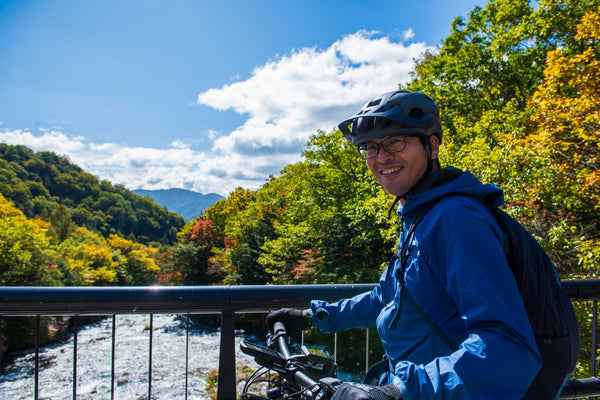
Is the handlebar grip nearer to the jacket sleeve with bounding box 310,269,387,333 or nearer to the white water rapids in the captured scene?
the jacket sleeve with bounding box 310,269,387,333

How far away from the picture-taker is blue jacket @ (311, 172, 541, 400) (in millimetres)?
952

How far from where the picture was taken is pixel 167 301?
2082 millimetres

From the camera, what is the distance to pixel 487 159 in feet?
26.9

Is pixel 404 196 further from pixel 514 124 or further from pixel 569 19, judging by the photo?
pixel 569 19

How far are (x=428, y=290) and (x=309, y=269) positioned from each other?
19.8m

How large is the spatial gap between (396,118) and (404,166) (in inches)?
7.6

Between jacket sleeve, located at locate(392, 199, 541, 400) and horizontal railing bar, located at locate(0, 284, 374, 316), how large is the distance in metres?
1.25

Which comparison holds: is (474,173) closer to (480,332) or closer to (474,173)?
(474,173)

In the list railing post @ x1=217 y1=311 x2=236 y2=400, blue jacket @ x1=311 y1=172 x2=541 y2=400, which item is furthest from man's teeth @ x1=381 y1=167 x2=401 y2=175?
railing post @ x1=217 y1=311 x2=236 y2=400

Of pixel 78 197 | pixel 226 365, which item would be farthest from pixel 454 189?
pixel 78 197

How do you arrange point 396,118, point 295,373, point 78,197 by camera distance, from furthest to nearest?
point 78,197
point 396,118
point 295,373

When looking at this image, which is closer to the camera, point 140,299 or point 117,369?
point 140,299

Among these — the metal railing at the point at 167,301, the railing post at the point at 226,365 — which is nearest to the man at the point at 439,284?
the metal railing at the point at 167,301

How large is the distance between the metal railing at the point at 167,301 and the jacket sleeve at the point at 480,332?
124 cm
